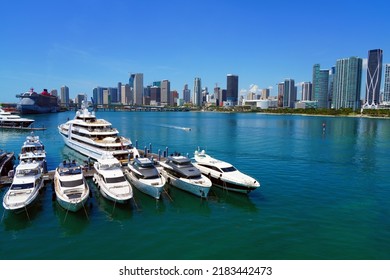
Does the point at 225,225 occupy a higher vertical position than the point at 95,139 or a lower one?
lower

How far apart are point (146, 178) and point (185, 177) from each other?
4.63 metres

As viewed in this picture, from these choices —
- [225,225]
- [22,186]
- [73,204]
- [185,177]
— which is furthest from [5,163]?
[225,225]

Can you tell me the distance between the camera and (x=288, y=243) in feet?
77.3

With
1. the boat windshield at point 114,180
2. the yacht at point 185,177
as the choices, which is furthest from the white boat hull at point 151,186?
the yacht at point 185,177

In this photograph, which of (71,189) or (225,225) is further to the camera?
(71,189)

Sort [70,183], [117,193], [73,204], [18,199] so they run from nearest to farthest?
[73,204], [18,199], [117,193], [70,183]

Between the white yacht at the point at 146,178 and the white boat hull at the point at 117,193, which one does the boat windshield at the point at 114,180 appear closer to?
the white boat hull at the point at 117,193

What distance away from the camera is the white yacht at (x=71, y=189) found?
2848 centimetres

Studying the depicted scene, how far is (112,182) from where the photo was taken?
1305 inches

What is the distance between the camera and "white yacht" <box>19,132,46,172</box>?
150 ft

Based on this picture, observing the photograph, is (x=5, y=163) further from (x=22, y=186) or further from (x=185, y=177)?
(x=185, y=177)

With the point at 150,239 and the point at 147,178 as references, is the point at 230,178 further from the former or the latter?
the point at 150,239

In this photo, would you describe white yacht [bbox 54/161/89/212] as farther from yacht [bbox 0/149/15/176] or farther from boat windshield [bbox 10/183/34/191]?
yacht [bbox 0/149/15/176]

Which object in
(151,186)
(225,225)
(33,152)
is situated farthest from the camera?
(33,152)
